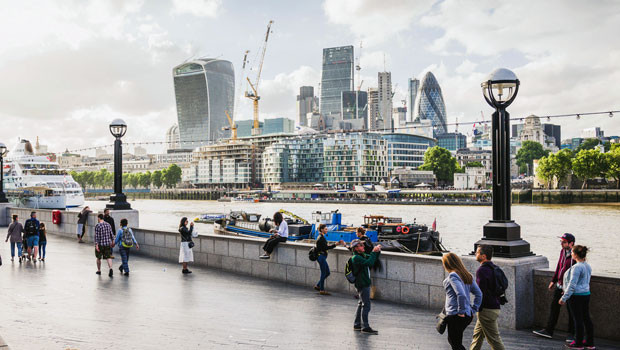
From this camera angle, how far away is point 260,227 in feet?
Answer: 109

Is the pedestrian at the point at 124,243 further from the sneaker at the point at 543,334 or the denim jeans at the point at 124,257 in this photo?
the sneaker at the point at 543,334

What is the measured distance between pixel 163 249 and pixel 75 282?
15.8 ft

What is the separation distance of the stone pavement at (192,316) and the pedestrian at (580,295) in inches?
17.3

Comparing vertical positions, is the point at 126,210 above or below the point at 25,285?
above

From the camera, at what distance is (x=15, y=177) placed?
3182 inches

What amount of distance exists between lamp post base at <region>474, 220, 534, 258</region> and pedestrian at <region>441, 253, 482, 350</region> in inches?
99.9

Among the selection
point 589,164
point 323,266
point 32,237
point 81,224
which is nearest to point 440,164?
point 589,164

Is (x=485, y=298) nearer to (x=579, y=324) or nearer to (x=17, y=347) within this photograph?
(x=579, y=324)

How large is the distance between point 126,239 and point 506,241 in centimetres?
1067

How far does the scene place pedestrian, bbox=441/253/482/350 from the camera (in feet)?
22.8

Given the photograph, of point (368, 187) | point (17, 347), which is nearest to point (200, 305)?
point (17, 347)

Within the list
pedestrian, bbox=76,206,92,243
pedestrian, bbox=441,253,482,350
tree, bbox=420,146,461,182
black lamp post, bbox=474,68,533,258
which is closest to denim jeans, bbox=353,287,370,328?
black lamp post, bbox=474,68,533,258

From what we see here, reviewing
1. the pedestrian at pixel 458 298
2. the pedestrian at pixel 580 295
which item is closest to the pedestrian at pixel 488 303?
the pedestrian at pixel 458 298

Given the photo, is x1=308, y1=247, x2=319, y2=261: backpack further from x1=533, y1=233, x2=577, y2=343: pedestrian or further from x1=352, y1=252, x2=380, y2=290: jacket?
x1=533, y1=233, x2=577, y2=343: pedestrian
